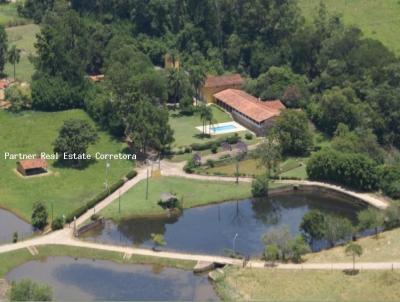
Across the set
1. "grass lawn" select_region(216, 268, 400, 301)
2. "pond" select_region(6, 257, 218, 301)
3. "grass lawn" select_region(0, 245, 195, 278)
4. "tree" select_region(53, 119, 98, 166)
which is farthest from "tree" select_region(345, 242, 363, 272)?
"tree" select_region(53, 119, 98, 166)

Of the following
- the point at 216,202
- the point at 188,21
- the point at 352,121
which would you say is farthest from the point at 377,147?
the point at 188,21

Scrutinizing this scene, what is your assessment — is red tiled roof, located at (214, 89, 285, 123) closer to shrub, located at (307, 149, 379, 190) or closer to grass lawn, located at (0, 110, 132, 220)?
shrub, located at (307, 149, 379, 190)

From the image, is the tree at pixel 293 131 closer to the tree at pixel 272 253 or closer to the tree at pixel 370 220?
the tree at pixel 370 220

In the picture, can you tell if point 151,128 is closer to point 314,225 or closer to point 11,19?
point 314,225

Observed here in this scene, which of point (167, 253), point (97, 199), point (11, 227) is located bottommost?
point (11, 227)

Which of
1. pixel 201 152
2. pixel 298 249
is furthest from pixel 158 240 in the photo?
pixel 201 152

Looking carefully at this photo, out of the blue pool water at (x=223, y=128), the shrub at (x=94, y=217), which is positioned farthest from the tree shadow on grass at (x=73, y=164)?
the blue pool water at (x=223, y=128)
